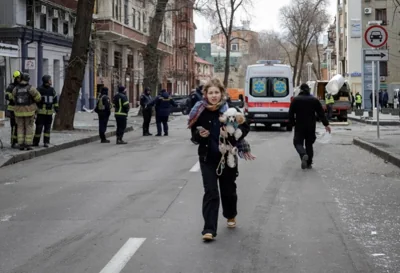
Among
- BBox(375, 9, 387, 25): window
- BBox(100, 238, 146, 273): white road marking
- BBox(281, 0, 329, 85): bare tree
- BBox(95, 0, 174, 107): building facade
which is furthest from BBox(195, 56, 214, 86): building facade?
BBox(100, 238, 146, 273): white road marking

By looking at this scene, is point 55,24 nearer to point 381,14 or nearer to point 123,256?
point 381,14

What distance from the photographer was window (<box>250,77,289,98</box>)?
84.2 feet

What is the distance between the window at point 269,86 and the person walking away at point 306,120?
1261 cm

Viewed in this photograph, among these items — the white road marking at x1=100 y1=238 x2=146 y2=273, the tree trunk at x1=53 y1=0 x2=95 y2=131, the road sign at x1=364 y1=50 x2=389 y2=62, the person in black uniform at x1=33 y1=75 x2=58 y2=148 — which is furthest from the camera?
the tree trunk at x1=53 y1=0 x2=95 y2=131

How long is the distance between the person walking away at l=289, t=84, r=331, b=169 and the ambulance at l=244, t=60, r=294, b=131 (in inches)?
483

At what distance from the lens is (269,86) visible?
2573 cm

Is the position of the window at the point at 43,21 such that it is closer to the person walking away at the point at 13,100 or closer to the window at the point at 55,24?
the window at the point at 55,24

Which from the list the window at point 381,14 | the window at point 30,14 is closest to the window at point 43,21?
the window at point 30,14

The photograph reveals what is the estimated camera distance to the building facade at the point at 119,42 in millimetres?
45375

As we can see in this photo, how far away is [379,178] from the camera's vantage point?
37.8 feet

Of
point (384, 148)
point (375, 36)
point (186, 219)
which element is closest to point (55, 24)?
point (375, 36)

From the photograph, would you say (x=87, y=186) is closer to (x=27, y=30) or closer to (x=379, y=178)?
(x=379, y=178)

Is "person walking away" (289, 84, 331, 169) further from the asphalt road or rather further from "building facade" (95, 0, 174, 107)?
"building facade" (95, 0, 174, 107)

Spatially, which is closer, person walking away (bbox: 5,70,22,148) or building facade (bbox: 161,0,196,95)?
person walking away (bbox: 5,70,22,148)
